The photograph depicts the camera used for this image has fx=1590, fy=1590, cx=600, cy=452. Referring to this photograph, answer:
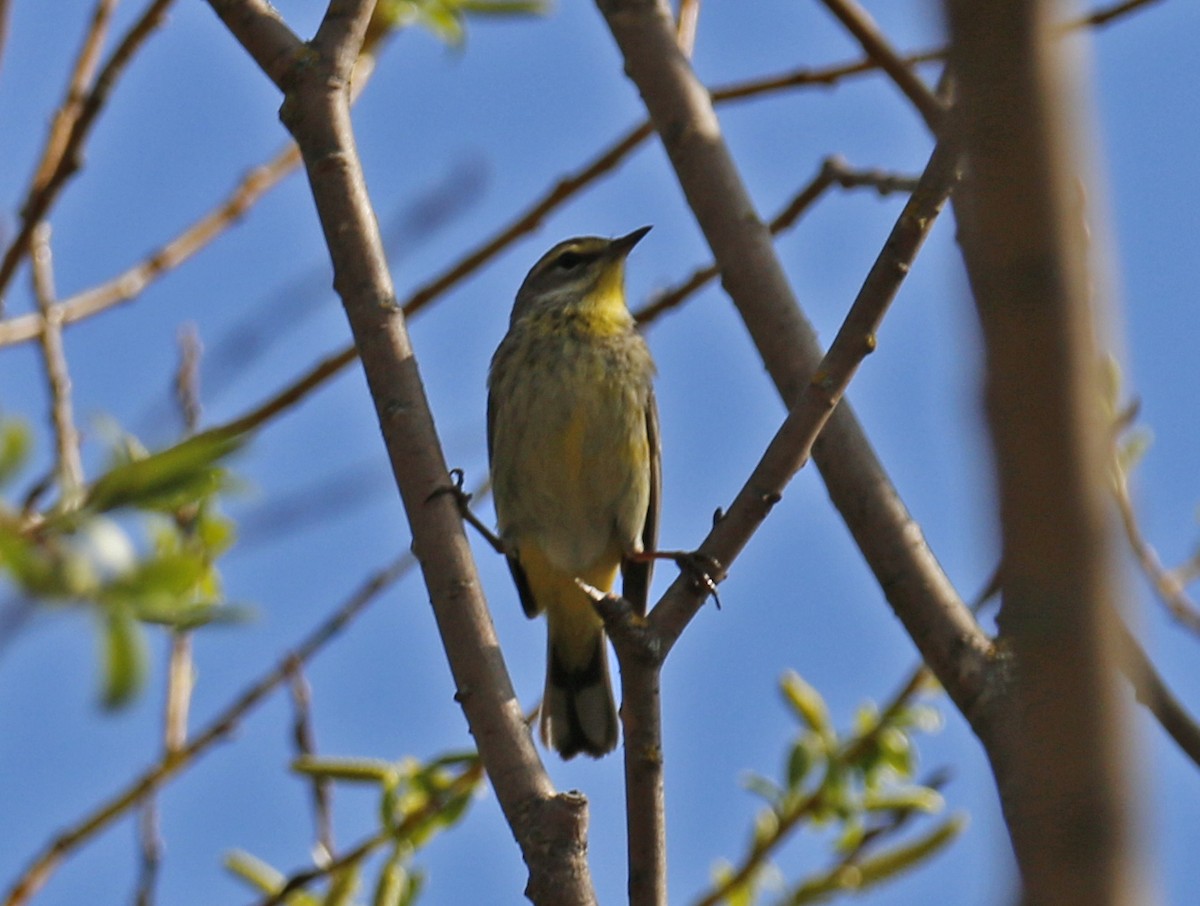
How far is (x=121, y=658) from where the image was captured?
159 cm

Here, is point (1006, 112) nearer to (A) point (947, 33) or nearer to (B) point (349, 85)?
(A) point (947, 33)

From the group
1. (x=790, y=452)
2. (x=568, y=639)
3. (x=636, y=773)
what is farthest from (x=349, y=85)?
(x=568, y=639)

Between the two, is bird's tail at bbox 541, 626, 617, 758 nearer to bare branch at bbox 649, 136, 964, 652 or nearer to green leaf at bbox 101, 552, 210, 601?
bare branch at bbox 649, 136, 964, 652

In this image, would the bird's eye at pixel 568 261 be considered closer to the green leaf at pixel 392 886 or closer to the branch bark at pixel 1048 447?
the green leaf at pixel 392 886

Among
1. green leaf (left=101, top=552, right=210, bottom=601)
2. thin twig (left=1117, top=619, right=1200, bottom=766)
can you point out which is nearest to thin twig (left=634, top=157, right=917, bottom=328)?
thin twig (left=1117, top=619, right=1200, bottom=766)

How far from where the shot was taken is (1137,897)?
3.14 feet

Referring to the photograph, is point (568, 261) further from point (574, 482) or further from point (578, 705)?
point (578, 705)

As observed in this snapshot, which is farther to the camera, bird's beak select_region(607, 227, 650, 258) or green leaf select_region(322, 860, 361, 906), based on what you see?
bird's beak select_region(607, 227, 650, 258)

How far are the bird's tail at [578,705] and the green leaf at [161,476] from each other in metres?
4.75

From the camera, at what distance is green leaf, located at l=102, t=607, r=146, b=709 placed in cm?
157

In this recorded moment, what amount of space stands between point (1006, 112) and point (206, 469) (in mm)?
1083

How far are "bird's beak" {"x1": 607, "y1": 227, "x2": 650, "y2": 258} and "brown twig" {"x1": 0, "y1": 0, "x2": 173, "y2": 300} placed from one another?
12.3 ft

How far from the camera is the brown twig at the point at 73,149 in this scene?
10.9 feet

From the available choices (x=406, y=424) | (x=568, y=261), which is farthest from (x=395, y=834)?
(x=568, y=261)
